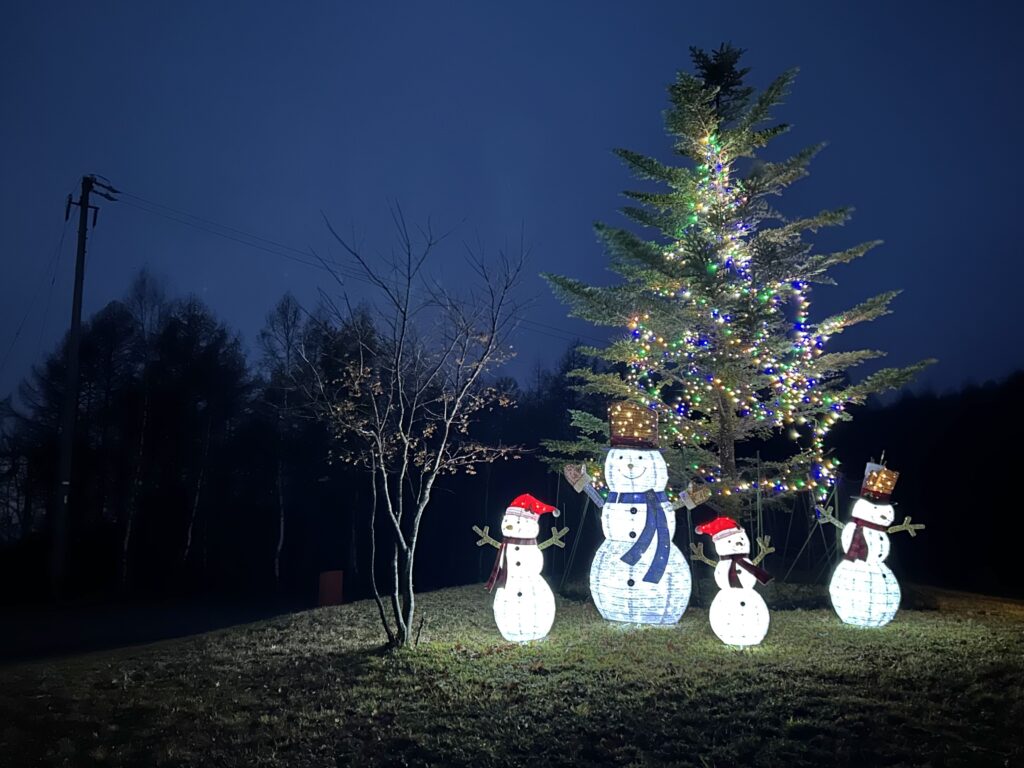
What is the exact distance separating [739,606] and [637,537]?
1329mm

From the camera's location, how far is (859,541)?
28.0 ft

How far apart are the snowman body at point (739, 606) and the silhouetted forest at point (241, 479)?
32.3ft

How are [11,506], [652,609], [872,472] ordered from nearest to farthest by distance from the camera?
[652,609], [872,472], [11,506]

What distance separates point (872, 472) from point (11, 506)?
75.6ft

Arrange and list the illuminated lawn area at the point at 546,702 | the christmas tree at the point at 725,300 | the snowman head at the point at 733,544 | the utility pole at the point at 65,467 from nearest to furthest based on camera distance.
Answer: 1. the illuminated lawn area at the point at 546,702
2. the snowman head at the point at 733,544
3. the christmas tree at the point at 725,300
4. the utility pole at the point at 65,467

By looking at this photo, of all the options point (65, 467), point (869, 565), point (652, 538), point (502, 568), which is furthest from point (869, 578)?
point (65, 467)

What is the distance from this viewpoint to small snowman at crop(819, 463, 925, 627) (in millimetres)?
8562

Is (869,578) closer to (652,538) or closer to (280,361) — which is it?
(652,538)

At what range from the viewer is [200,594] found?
20.1 metres

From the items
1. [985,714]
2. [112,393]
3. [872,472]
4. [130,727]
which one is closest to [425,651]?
[130,727]

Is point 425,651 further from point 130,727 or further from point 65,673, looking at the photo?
point 65,673

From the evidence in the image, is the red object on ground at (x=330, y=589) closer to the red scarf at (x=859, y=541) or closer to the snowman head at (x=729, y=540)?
the snowman head at (x=729, y=540)

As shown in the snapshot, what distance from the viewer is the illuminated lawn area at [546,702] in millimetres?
4816

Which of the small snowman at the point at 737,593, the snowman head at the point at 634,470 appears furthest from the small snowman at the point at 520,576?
the small snowman at the point at 737,593
